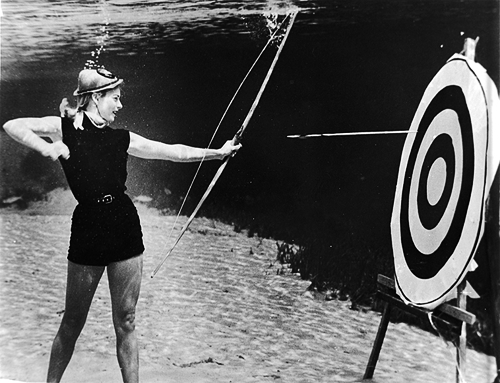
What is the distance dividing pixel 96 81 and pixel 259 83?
0.74 meters

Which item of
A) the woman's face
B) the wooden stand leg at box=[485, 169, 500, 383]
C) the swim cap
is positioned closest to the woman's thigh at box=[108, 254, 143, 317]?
the woman's face

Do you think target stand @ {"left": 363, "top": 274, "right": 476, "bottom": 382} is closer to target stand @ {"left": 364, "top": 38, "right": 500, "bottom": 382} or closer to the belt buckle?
target stand @ {"left": 364, "top": 38, "right": 500, "bottom": 382}

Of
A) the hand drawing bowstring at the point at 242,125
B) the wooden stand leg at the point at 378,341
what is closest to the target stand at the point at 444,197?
the wooden stand leg at the point at 378,341

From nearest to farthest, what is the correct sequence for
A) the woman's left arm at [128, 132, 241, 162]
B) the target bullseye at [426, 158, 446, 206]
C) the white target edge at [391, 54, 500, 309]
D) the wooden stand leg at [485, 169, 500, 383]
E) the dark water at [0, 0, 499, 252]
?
1. the white target edge at [391, 54, 500, 309]
2. the wooden stand leg at [485, 169, 500, 383]
3. the target bullseye at [426, 158, 446, 206]
4. the dark water at [0, 0, 499, 252]
5. the woman's left arm at [128, 132, 241, 162]

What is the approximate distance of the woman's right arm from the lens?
253 cm

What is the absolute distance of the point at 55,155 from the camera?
8.25ft

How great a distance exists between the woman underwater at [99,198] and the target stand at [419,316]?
0.92 meters

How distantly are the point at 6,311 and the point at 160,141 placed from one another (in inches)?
44.4

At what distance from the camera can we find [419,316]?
7.64 ft

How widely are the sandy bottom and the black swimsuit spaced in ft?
0.39

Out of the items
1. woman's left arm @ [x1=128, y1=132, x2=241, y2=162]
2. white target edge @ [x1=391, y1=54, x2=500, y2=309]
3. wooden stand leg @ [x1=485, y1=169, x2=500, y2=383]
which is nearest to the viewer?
white target edge @ [x1=391, y1=54, x2=500, y2=309]

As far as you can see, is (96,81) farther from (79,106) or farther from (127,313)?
(127,313)

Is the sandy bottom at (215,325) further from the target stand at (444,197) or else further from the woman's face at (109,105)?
the woman's face at (109,105)

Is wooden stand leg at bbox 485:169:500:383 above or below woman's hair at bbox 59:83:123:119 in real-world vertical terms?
below
